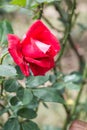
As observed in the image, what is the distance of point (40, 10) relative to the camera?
4.10 ft

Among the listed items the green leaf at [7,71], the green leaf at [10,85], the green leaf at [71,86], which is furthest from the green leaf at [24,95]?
the green leaf at [71,86]

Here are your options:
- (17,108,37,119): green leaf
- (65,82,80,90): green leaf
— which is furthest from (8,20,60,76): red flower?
(65,82,80,90): green leaf

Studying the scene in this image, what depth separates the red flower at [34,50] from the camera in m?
0.96

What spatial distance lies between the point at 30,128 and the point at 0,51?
0.24m

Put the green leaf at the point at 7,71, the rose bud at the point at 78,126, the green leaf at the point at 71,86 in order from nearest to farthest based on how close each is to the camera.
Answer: the green leaf at the point at 7,71, the rose bud at the point at 78,126, the green leaf at the point at 71,86

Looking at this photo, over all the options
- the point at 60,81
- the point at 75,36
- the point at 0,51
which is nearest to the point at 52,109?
the point at 75,36

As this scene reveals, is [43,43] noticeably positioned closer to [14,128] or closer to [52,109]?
[14,128]

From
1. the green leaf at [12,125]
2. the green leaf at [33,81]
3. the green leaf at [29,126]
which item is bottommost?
the green leaf at [29,126]

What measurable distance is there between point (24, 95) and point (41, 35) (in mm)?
165

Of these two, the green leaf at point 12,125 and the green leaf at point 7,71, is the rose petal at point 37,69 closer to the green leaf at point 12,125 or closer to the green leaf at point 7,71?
the green leaf at point 7,71

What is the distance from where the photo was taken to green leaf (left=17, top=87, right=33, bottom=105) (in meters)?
1.04

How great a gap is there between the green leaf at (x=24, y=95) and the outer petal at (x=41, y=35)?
135 millimetres

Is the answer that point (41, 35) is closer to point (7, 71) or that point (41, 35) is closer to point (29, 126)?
point (7, 71)

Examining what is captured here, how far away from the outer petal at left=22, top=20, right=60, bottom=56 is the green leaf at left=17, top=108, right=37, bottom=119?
0.69 ft
